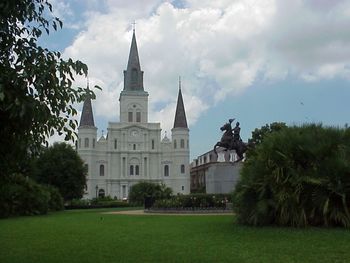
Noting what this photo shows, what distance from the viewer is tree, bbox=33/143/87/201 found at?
59062mm

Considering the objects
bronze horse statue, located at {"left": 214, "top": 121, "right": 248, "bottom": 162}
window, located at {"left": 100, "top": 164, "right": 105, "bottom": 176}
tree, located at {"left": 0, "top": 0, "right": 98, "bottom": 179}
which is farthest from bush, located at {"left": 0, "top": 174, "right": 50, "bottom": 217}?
window, located at {"left": 100, "top": 164, "right": 105, "bottom": 176}

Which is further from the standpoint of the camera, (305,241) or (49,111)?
(305,241)

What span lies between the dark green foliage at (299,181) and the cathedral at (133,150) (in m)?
92.9

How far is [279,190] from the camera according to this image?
15.3 meters

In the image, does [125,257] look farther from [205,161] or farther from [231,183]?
[205,161]

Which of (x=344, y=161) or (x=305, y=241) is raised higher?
(x=344, y=161)

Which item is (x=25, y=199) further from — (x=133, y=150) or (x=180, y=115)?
(x=180, y=115)

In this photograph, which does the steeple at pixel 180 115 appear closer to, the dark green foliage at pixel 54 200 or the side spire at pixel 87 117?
the side spire at pixel 87 117

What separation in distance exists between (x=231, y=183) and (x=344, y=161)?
51.5 ft

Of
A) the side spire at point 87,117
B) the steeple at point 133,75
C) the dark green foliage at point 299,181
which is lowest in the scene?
the dark green foliage at point 299,181

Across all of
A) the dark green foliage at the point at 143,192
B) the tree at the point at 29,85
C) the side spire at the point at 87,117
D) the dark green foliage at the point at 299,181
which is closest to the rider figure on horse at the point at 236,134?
the dark green foliage at the point at 299,181

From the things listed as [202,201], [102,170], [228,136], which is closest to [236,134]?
[228,136]

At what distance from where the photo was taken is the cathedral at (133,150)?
108m

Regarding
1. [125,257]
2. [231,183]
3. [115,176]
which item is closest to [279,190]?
[125,257]
